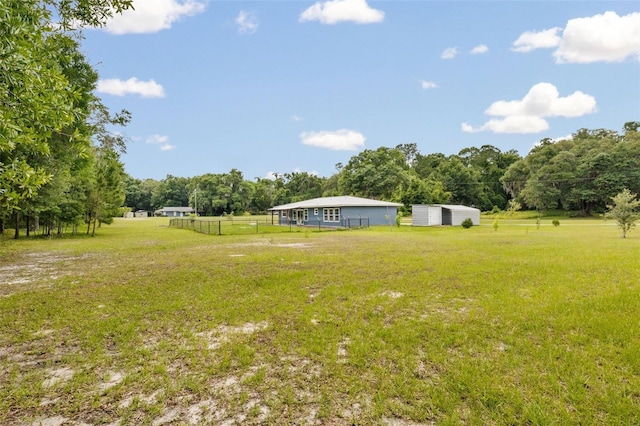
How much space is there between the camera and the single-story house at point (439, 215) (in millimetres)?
29281

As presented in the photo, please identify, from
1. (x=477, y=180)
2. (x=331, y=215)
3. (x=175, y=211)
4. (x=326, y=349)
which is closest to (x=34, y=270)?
(x=326, y=349)

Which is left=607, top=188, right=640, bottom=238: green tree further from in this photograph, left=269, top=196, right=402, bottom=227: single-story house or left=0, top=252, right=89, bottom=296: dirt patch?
left=0, top=252, right=89, bottom=296: dirt patch

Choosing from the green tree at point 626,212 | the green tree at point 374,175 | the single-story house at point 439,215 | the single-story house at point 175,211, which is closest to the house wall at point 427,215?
the single-story house at point 439,215

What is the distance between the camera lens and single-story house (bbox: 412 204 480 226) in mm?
29281

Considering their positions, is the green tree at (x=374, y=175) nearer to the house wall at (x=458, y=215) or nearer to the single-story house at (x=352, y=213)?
the house wall at (x=458, y=215)

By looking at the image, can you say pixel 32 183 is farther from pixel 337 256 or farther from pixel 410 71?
pixel 410 71

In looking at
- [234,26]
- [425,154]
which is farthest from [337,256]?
[425,154]

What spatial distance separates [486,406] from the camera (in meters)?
2.58

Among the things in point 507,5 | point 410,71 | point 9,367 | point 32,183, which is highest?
point 410,71

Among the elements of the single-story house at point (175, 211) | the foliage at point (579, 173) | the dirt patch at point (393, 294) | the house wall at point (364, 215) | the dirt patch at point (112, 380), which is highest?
the foliage at point (579, 173)

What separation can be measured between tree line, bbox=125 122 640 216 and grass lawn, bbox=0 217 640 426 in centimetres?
3883

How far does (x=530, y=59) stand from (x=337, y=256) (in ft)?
68.0

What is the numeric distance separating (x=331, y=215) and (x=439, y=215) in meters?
10.1

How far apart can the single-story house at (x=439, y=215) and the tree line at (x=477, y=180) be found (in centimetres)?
1275
